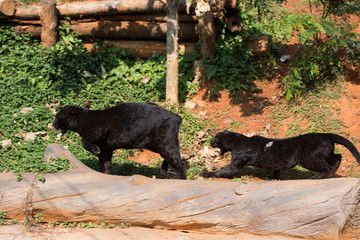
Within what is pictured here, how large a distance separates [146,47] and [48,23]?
2.84 meters

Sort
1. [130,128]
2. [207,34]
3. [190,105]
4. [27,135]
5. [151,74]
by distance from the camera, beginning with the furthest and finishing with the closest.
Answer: [151,74] < [207,34] < [190,105] < [27,135] < [130,128]

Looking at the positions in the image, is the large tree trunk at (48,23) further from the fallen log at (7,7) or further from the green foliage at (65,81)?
the fallen log at (7,7)

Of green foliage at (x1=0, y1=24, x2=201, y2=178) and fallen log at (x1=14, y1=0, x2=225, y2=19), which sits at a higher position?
fallen log at (x1=14, y1=0, x2=225, y2=19)

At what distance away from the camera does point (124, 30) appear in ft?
39.6

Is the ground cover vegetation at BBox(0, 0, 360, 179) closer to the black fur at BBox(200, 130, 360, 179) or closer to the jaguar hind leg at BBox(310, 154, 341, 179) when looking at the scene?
the black fur at BBox(200, 130, 360, 179)

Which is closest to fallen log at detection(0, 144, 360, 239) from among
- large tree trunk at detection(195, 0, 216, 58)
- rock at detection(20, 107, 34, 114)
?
rock at detection(20, 107, 34, 114)

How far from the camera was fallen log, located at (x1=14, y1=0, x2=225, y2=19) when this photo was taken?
11.7m

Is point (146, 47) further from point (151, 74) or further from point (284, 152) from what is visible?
point (284, 152)

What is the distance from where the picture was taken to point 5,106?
10227 millimetres

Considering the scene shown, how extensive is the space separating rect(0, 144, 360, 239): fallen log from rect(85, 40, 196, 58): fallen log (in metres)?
6.01

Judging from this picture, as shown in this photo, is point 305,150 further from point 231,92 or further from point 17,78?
point 17,78

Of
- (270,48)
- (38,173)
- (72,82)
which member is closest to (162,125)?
(38,173)

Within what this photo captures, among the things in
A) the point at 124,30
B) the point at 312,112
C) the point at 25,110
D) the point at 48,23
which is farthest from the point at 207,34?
the point at 25,110

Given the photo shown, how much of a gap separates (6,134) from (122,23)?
4.64m
